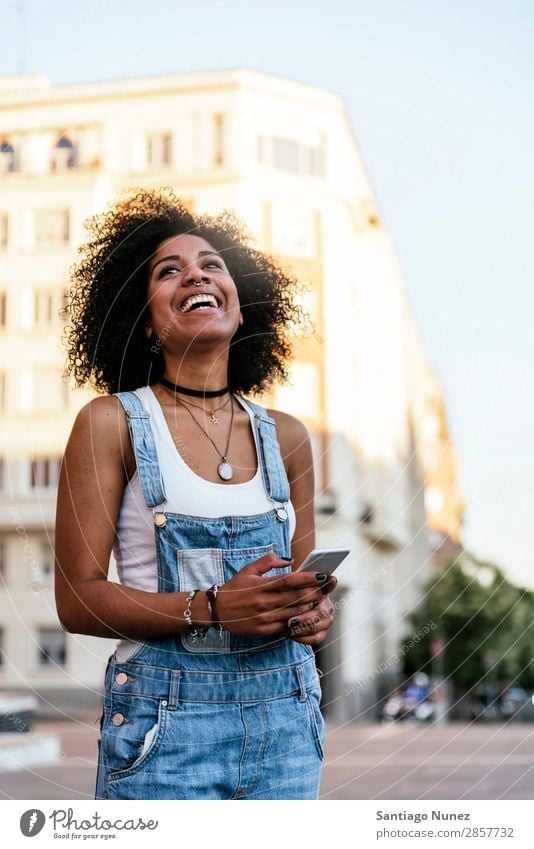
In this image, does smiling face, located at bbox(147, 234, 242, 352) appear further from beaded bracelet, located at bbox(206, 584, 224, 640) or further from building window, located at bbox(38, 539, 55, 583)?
building window, located at bbox(38, 539, 55, 583)

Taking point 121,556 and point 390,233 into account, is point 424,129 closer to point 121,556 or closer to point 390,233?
point 390,233

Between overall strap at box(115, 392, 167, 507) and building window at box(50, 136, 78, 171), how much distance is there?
294 centimetres

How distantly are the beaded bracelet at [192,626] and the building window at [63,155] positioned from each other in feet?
10.1

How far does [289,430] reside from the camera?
1.74 m

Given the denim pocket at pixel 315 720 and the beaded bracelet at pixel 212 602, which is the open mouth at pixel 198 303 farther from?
the denim pocket at pixel 315 720

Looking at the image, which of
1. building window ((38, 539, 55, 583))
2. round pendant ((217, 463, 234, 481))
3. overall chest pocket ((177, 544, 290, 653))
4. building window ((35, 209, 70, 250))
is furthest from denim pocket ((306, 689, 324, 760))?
building window ((38, 539, 55, 583))

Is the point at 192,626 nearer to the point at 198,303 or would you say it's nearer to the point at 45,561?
the point at 198,303

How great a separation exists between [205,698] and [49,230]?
6.69ft

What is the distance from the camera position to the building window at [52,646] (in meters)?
12.0

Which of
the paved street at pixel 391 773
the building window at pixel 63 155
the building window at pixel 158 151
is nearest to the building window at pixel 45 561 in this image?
the paved street at pixel 391 773

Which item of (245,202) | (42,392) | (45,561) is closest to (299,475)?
(245,202)
